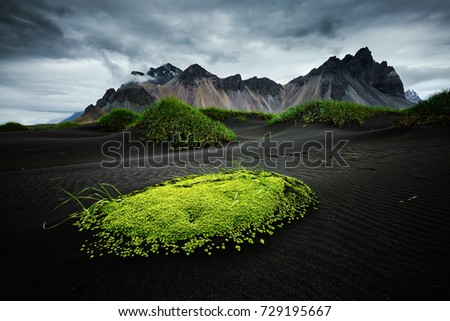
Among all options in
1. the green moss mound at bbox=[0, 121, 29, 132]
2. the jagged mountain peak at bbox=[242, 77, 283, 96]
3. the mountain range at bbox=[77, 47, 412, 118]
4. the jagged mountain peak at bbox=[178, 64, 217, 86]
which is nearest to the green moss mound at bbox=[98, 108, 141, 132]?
the green moss mound at bbox=[0, 121, 29, 132]

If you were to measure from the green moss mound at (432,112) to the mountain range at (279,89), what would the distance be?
446ft

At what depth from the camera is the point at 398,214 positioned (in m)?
2.06

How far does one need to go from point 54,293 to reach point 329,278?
155 centimetres

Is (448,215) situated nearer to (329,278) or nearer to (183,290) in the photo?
(329,278)

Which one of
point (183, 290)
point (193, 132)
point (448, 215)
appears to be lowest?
point (183, 290)

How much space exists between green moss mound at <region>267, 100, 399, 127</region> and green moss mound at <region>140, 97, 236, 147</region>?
16.0 feet

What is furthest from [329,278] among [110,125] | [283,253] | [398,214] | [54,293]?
[110,125]

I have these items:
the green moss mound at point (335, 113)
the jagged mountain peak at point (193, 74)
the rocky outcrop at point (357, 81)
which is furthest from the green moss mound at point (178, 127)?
the jagged mountain peak at point (193, 74)

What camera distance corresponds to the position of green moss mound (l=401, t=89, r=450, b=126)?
7.49 meters

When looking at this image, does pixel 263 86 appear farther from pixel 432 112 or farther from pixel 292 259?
pixel 292 259

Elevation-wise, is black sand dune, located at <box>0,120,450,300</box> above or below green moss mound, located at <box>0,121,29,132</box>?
below

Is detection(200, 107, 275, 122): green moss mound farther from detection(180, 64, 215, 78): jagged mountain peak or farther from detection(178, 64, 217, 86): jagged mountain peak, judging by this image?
detection(180, 64, 215, 78): jagged mountain peak

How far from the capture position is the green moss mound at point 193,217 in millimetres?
1615

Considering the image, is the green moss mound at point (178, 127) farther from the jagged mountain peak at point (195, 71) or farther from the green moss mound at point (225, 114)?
the jagged mountain peak at point (195, 71)
